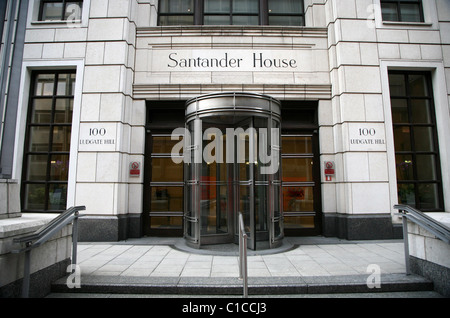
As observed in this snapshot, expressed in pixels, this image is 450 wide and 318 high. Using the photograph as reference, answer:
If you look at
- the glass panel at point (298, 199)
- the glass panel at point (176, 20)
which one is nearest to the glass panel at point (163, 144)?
the glass panel at point (298, 199)

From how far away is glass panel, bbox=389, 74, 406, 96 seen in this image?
8078mm

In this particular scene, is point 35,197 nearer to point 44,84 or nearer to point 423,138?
point 44,84

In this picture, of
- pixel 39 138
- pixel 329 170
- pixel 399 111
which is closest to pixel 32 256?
pixel 39 138

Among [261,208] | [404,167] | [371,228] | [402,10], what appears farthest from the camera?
[402,10]

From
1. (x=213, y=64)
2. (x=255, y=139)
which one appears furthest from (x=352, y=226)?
(x=213, y=64)

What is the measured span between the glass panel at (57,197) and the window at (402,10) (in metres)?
12.1

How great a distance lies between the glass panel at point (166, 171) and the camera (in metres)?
8.08

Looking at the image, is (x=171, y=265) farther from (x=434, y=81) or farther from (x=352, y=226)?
(x=434, y=81)

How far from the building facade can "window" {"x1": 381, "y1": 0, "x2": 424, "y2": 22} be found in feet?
0.13

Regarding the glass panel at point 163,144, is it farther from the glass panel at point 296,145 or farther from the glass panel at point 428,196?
the glass panel at point 428,196

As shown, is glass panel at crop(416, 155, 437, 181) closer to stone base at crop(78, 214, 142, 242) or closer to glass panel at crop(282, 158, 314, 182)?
glass panel at crop(282, 158, 314, 182)

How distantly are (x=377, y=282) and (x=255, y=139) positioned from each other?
12.8 feet

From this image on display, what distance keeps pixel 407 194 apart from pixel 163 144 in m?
8.02

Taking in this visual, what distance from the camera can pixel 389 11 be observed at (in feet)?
27.6
